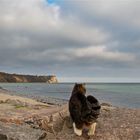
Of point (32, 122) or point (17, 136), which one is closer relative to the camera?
point (17, 136)

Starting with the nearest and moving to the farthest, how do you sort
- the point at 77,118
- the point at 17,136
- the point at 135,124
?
1. the point at 17,136
2. the point at 77,118
3. the point at 135,124

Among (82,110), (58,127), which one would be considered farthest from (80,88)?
(58,127)

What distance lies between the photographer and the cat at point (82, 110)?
1266 cm

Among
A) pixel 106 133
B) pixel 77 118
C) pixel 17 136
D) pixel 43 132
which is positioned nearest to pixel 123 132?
pixel 106 133

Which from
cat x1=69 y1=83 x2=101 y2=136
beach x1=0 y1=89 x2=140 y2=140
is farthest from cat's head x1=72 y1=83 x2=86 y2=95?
beach x1=0 y1=89 x2=140 y2=140

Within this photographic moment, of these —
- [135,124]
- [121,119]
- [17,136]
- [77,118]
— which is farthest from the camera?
[121,119]

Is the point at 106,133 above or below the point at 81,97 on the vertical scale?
below

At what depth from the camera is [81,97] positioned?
1294cm

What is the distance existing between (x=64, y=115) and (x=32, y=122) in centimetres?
128

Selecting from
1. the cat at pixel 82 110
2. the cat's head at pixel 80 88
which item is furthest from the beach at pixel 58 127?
the cat's head at pixel 80 88

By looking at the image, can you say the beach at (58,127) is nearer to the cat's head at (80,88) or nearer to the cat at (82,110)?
the cat at (82,110)

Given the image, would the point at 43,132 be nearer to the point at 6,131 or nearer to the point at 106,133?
the point at 6,131

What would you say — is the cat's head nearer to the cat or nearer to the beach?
the cat

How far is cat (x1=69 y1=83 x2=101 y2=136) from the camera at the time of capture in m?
12.7
